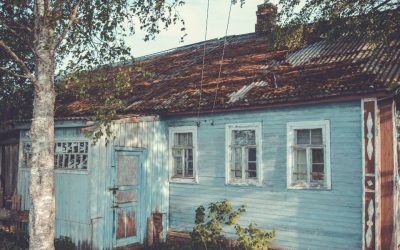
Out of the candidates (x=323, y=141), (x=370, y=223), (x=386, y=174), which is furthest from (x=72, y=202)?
(x=386, y=174)

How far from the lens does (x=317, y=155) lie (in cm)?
880

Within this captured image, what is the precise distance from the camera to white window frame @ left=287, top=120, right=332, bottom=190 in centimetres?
850

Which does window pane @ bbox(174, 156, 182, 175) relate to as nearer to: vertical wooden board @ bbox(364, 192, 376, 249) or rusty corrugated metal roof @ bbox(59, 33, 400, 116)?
rusty corrugated metal roof @ bbox(59, 33, 400, 116)

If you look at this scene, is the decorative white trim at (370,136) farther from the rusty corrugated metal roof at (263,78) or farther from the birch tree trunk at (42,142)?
the birch tree trunk at (42,142)

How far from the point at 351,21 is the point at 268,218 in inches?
200

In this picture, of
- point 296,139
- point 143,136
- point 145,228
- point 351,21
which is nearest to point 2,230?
point 145,228

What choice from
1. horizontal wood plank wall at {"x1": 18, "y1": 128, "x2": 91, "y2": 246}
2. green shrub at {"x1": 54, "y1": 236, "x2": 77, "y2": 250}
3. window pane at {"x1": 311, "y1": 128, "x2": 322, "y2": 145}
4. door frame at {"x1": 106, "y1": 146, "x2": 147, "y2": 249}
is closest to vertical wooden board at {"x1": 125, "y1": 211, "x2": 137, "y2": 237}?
door frame at {"x1": 106, "y1": 146, "x2": 147, "y2": 249}

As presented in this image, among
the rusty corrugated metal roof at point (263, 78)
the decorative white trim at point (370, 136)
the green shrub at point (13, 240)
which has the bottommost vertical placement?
the green shrub at point (13, 240)

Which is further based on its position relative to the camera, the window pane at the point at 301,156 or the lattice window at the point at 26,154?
the lattice window at the point at 26,154

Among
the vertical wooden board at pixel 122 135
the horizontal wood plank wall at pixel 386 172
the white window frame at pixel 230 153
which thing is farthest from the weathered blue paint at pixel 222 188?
the horizontal wood plank wall at pixel 386 172

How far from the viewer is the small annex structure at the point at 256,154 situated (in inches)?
314

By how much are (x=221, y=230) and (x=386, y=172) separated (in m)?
3.99

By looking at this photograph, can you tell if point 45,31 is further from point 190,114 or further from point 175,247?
point 175,247

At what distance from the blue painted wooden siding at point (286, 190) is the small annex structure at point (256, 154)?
23 mm
